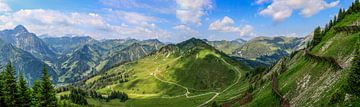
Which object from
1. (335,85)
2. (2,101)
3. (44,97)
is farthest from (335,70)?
(2,101)

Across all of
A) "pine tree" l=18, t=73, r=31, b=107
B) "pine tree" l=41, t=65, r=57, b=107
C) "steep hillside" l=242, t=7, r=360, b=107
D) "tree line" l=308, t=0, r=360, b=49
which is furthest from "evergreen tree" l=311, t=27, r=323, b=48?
"pine tree" l=18, t=73, r=31, b=107

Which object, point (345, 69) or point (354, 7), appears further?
point (354, 7)

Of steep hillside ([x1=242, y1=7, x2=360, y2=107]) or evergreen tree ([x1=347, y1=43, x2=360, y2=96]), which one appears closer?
evergreen tree ([x1=347, y1=43, x2=360, y2=96])

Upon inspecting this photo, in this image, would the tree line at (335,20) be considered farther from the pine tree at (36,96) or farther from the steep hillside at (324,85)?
the pine tree at (36,96)

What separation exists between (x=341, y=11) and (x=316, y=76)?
115m

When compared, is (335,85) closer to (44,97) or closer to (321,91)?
(321,91)

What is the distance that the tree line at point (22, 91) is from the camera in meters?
70.3

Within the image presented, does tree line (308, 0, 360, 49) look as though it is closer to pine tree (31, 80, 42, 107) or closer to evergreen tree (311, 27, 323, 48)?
evergreen tree (311, 27, 323, 48)

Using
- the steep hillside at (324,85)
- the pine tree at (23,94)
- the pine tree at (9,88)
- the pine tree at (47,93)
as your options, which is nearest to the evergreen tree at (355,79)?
the steep hillside at (324,85)

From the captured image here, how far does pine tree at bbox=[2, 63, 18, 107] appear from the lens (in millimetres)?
70031

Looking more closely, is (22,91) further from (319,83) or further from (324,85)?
(319,83)

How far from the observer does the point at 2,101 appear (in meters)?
71.0

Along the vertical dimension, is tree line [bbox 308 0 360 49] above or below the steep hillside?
Answer: above

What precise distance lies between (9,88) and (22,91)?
309cm
